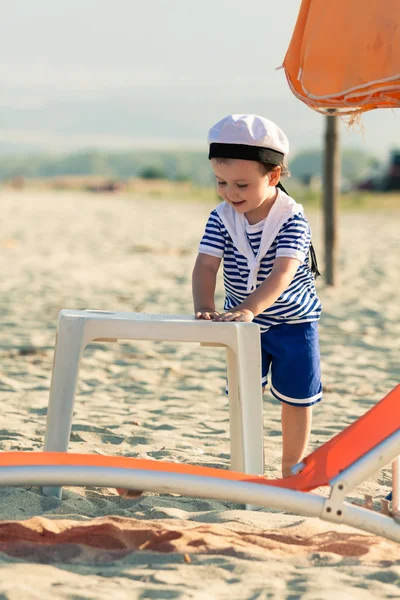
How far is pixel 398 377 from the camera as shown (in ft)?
18.3

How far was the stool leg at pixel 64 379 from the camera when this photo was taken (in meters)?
2.97

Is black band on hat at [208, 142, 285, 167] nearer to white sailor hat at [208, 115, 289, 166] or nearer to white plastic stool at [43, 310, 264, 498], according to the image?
white sailor hat at [208, 115, 289, 166]

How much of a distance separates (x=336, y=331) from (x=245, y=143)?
4.21 meters

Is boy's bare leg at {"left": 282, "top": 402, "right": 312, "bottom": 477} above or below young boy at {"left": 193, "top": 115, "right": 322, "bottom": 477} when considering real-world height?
below

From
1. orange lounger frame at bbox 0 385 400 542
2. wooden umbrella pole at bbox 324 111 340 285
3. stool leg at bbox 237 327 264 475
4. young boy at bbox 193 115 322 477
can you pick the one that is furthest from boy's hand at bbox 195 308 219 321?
wooden umbrella pole at bbox 324 111 340 285

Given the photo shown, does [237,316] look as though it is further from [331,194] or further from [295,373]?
[331,194]

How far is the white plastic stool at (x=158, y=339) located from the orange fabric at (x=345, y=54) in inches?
35.4

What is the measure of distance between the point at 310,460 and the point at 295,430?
0.62 m

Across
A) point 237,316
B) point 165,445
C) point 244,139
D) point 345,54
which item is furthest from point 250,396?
point 345,54

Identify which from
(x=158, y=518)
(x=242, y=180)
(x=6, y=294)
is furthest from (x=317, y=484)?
(x=6, y=294)

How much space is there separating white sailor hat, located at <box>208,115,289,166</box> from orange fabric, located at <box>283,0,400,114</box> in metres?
0.25

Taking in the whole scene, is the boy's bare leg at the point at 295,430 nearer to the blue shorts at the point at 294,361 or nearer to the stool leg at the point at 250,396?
the blue shorts at the point at 294,361

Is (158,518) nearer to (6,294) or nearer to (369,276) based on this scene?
(6,294)

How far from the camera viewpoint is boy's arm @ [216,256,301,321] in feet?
9.93
